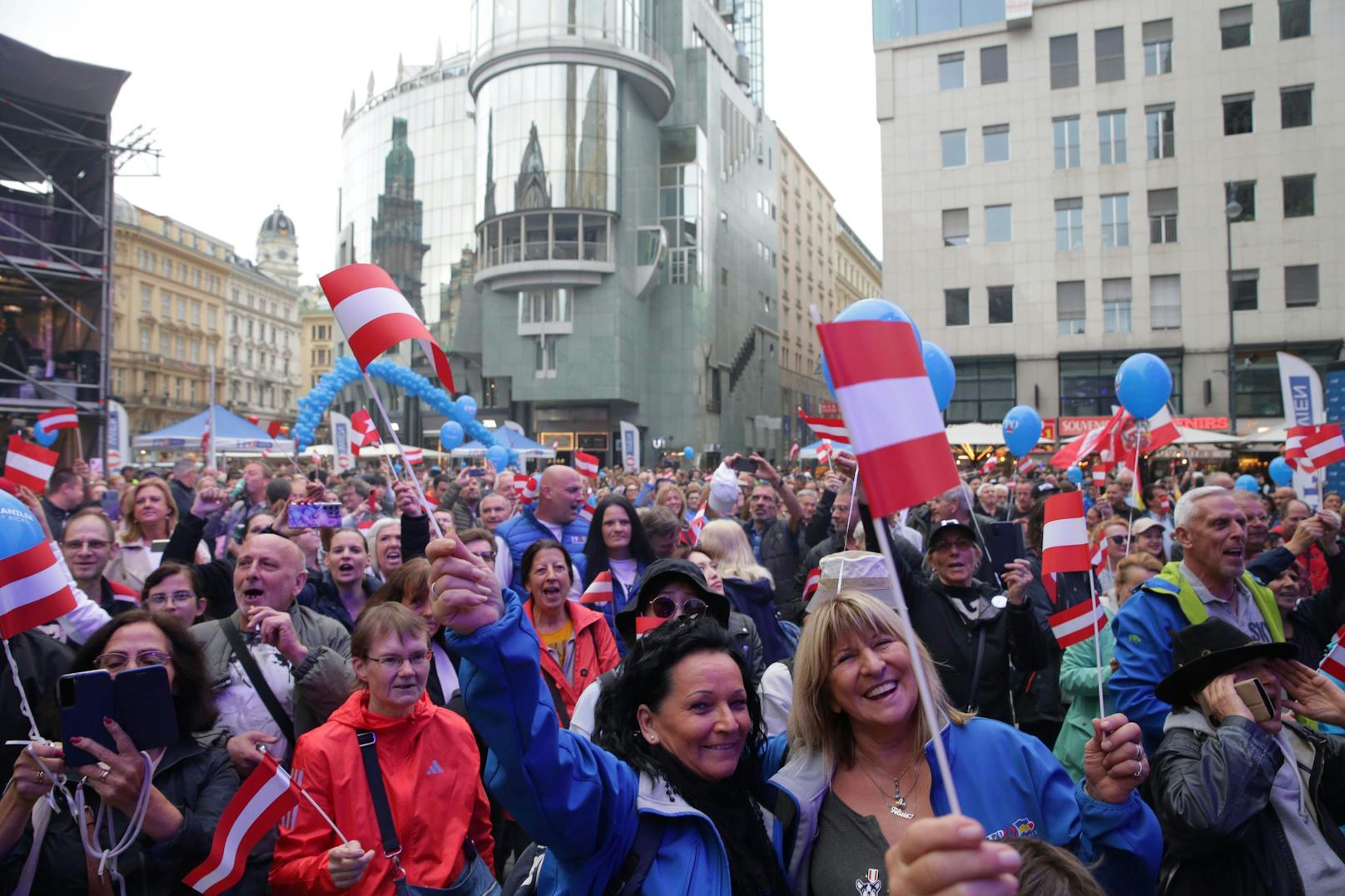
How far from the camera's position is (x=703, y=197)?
46.7 metres

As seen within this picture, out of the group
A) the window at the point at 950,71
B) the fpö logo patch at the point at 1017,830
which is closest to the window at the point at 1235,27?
the window at the point at 950,71

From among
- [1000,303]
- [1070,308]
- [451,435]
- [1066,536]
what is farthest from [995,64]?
[1066,536]

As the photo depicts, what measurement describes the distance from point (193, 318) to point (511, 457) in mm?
62188

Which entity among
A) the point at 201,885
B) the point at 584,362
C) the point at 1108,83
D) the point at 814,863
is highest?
the point at 1108,83

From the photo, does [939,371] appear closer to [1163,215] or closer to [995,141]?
[1163,215]

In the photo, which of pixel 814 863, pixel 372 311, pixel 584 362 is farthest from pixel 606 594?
pixel 584 362

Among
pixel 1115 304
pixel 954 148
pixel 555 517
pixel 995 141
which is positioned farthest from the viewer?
pixel 954 148

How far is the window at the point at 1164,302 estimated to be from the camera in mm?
31781

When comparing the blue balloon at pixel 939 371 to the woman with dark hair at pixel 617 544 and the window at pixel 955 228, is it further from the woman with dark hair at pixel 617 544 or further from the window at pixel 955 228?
the window at pixel 955 228

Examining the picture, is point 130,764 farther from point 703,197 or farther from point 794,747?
point 703,197

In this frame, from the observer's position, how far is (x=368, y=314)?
2979 millimetres

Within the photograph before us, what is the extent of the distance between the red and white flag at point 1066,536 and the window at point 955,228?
104 feet

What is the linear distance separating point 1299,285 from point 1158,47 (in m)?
10.1

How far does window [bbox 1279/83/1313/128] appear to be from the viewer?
30.5 m
